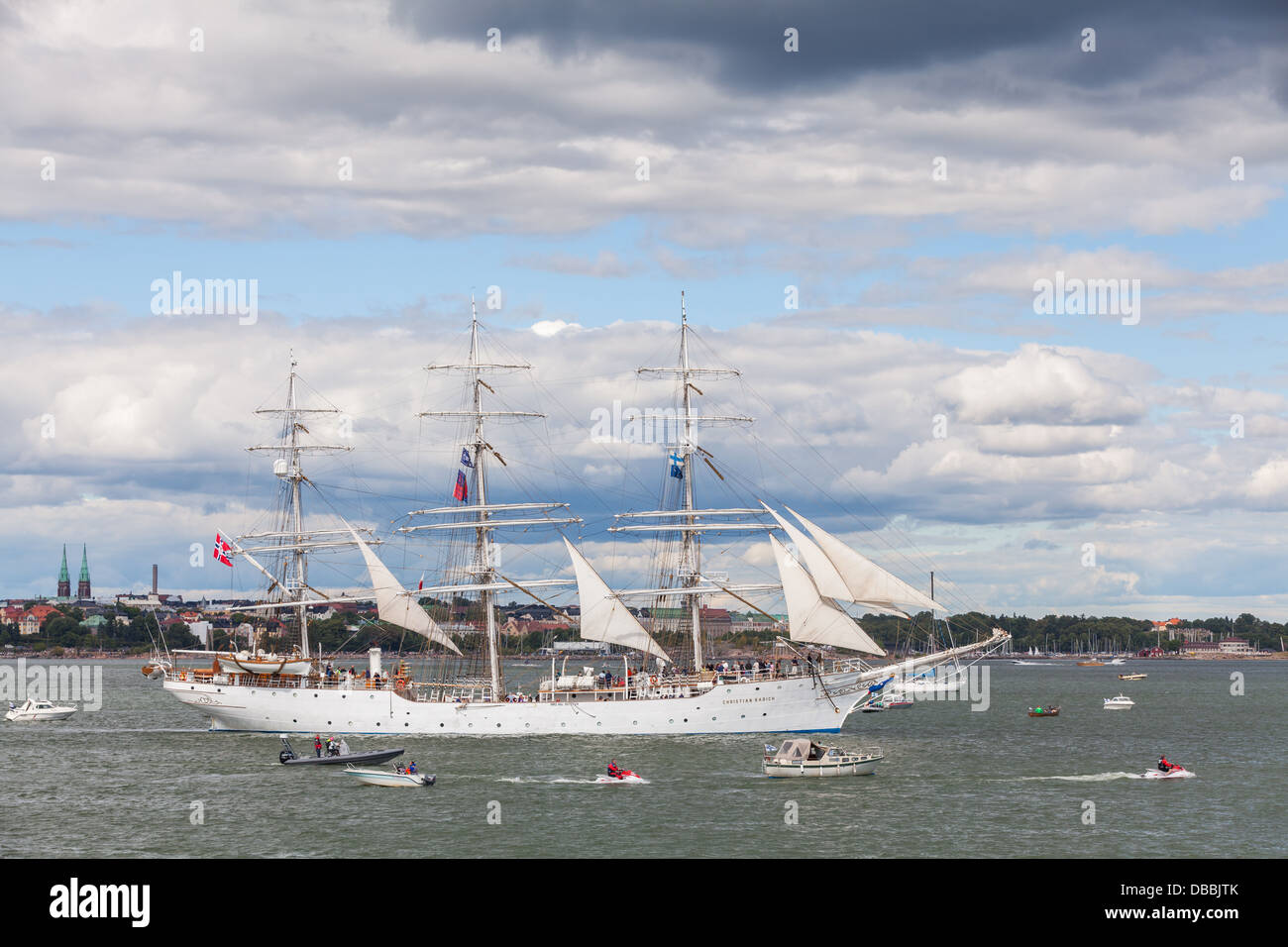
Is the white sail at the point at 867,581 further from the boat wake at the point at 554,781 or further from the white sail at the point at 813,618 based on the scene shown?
the boat wake at the point at 554,781

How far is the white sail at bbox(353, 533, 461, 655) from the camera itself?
9925 cm

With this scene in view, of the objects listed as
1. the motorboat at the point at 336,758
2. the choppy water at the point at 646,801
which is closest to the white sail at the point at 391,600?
the choppy water at the point at 646,801

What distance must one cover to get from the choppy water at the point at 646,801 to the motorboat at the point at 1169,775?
0.61 metres

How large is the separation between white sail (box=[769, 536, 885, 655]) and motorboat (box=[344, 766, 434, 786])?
99.6ft

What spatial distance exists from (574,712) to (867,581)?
20.4 metres

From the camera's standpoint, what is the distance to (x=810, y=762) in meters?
65.4

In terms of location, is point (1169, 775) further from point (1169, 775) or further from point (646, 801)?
point (646, 801)

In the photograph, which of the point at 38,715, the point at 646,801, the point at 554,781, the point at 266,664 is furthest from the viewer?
the point at 38,715

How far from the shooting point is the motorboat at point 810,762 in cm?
6525

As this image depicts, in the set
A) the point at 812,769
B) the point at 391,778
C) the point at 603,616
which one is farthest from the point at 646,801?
the point at 603,616
